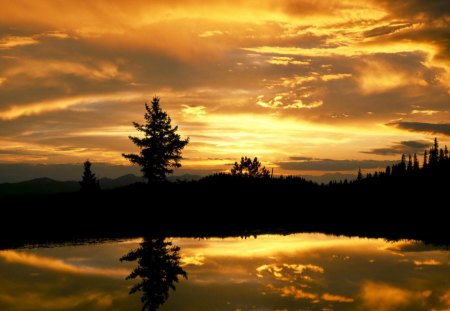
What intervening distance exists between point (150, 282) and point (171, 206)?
3954cm

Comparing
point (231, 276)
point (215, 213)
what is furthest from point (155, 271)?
point (215, 213)

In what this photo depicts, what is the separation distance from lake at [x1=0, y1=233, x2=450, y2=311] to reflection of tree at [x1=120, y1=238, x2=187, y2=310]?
0.16 ft

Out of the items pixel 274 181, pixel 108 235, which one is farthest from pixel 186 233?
pixel 274 181

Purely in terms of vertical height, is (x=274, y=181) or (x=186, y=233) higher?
(x=274, y=181)

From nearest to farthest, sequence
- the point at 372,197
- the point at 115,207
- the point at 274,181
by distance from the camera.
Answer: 1. the point at 115,207
2. the point at 274,181
3. the point at 372,197

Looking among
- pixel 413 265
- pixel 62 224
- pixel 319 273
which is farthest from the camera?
pixel 62 224

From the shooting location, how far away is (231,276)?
22000 millimetres

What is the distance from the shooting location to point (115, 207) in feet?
184

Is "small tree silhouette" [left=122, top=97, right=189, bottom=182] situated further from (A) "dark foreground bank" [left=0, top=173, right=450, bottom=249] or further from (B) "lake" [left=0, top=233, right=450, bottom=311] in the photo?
(B) "lake" [left=0, top=233, right=450, bottom=311]

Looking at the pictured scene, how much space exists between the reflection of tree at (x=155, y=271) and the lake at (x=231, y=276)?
5cm

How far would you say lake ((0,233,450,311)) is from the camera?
17266 millimetres

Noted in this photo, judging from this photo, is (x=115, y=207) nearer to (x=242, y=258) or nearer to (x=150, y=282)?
(x=242, y=258)

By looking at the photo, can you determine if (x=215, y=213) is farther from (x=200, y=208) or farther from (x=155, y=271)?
(x=155, y=271)

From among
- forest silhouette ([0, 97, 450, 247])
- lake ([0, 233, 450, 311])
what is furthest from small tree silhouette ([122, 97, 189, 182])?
lake ([0, 233, 450, 311])
